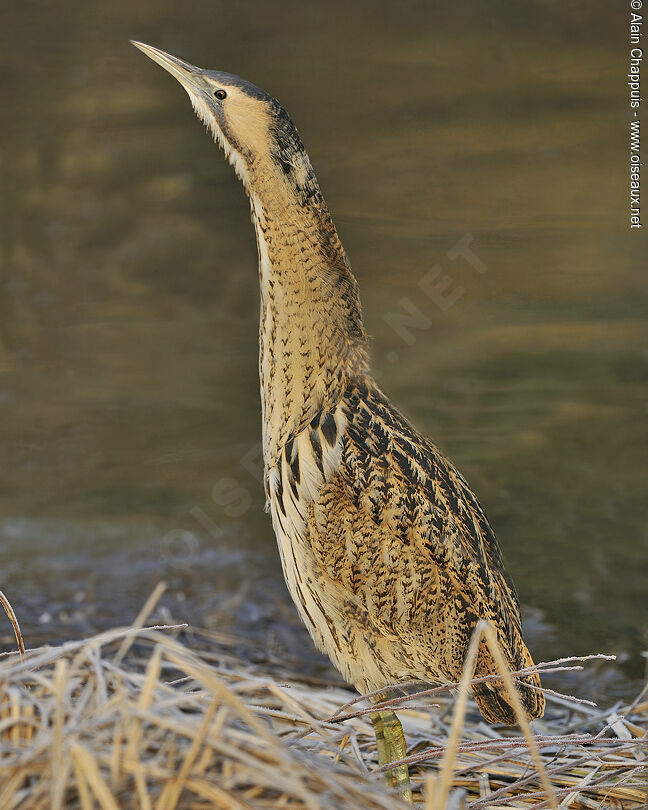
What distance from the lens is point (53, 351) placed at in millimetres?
4820

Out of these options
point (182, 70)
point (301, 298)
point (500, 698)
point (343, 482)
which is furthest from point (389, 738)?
point (182, 70)

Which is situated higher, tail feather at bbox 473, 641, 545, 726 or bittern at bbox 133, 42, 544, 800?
bittern at bbox 133, 42, 544, 800

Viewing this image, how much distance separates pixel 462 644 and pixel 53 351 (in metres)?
3.04

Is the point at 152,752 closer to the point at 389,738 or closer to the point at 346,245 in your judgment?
the point at 389,738

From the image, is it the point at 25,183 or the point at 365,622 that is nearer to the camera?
the point at 365,622

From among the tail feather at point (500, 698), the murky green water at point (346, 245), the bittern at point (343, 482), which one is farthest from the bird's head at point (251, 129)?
the murky green water at point (346, 245)

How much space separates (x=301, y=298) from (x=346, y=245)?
270cm

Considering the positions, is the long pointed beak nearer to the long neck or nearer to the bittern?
the bittern

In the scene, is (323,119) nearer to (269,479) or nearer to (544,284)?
(544,284)

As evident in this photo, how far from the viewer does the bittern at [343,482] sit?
220 cm

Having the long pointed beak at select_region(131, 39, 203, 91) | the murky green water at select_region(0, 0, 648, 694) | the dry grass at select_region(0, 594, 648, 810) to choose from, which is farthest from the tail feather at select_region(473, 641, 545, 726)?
the murky green water at select_region(0, 0, 648, 694)

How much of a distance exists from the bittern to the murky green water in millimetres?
2026

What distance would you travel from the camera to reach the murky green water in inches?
177

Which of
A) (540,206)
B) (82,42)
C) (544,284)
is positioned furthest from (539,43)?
(82,42)
